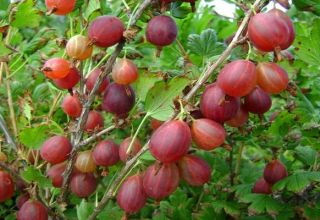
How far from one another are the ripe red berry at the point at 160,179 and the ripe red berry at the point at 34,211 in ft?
0.83

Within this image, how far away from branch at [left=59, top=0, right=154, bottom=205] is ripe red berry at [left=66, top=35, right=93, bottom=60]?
48 mm

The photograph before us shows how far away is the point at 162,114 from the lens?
2.86ft

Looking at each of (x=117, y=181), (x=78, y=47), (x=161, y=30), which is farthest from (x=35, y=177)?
(x=161, y=30)

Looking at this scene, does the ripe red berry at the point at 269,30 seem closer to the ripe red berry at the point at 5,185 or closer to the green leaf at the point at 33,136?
the green leaf at the point at 33,136

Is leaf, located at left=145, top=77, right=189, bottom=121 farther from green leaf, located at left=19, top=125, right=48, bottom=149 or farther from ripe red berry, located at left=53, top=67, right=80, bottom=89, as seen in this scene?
green leaf, located at left=19, top=125, right=48, bottom=149

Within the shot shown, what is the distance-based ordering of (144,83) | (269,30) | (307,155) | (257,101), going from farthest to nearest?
(307,155)
(144,83)
(257,101)
(269,30)

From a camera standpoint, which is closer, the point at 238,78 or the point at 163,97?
the point at 238,78

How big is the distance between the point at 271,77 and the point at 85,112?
14.4 inches

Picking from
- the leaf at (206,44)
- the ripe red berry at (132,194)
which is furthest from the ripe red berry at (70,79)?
the leaf at (206,44)

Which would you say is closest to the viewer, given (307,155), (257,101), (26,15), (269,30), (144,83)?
(269,30)

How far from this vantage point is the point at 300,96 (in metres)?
1.14

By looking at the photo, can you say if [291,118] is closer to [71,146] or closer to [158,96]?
[158,96]

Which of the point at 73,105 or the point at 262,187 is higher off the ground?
the point at 73,105

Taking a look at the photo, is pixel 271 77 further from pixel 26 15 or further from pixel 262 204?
pixel 26 15
